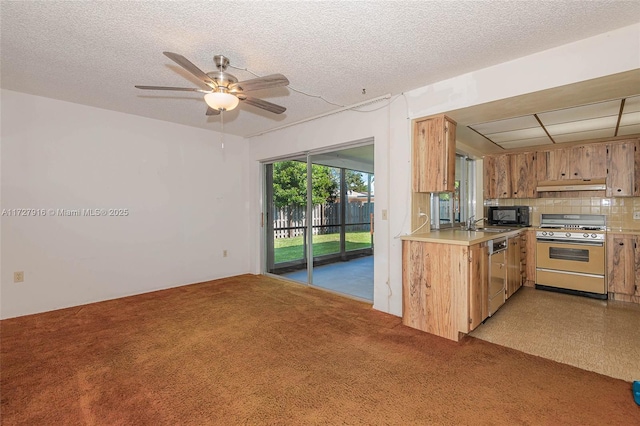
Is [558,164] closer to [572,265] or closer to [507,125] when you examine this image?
[572,265]

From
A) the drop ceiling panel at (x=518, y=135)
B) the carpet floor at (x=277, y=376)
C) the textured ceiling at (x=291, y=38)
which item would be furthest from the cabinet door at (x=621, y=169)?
the carpet floor at (x=277, y=376)

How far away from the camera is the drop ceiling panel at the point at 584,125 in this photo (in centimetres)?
338

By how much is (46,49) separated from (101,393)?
8.86 feet

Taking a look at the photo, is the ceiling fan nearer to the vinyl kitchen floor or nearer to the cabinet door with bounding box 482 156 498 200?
the vinyl kitchen floor

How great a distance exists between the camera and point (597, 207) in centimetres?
446

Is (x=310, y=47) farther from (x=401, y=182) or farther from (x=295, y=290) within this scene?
(x=295, y=290)

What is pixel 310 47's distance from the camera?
2.36 m

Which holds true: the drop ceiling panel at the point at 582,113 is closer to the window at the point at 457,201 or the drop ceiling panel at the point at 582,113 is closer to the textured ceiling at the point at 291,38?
the textured ceiling at the point at 291,38

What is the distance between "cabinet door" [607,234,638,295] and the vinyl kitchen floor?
0.77 ft

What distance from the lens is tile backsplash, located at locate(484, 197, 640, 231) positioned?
4.22 meters

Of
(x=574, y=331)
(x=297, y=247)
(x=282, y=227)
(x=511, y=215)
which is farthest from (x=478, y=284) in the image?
(x=282, y=227)

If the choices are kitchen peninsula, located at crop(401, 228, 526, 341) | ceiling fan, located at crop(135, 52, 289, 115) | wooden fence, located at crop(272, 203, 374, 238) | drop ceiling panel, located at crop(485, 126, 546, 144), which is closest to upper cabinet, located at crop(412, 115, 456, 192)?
kitchen peninsula, located at crop(401, 228, 526, 341)

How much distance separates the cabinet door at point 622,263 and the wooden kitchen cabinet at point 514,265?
1.03 meters

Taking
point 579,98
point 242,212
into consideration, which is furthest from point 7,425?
point 579,98
